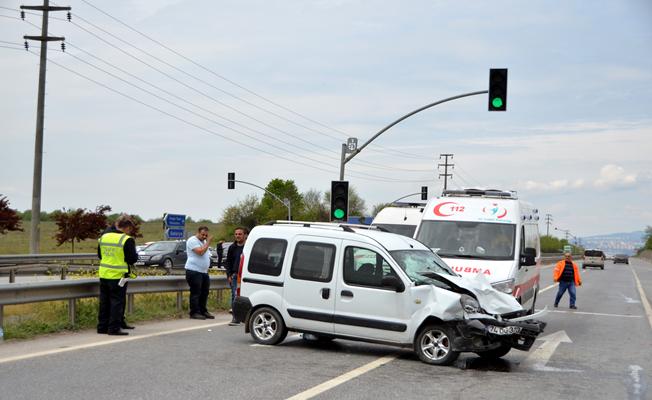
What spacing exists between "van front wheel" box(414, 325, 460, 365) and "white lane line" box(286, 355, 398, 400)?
49 centimetres

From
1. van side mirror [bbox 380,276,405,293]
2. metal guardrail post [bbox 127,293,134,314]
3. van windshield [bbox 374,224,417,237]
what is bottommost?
metal guardrail post [bbox 127,293,134,314]

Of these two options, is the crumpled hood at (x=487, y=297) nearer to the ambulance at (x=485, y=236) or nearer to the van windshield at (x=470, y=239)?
the ambulance at (x=485, y=236)

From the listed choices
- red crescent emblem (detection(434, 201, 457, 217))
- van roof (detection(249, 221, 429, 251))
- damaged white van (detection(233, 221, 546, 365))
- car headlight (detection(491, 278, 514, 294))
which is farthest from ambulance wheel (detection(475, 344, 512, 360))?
red crescent emblem (detection(434, 201, 457, 217))

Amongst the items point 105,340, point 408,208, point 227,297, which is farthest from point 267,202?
point 105,340

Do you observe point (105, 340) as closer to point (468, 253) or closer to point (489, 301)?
point (489, 301)

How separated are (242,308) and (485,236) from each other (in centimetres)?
527

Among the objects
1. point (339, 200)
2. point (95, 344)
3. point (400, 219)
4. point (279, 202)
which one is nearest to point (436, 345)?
point (95, 344)

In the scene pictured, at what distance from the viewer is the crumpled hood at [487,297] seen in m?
11.1

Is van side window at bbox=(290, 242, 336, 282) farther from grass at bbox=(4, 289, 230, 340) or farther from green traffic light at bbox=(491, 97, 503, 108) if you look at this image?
green traffic light at bbox=(491, 97, 503, 108)

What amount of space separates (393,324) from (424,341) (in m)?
0.46

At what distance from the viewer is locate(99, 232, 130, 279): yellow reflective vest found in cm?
1273

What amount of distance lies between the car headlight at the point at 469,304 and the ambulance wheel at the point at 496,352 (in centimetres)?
55

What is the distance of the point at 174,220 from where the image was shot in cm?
3894

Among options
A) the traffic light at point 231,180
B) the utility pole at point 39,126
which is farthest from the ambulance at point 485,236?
the traffic light at point 231,180
